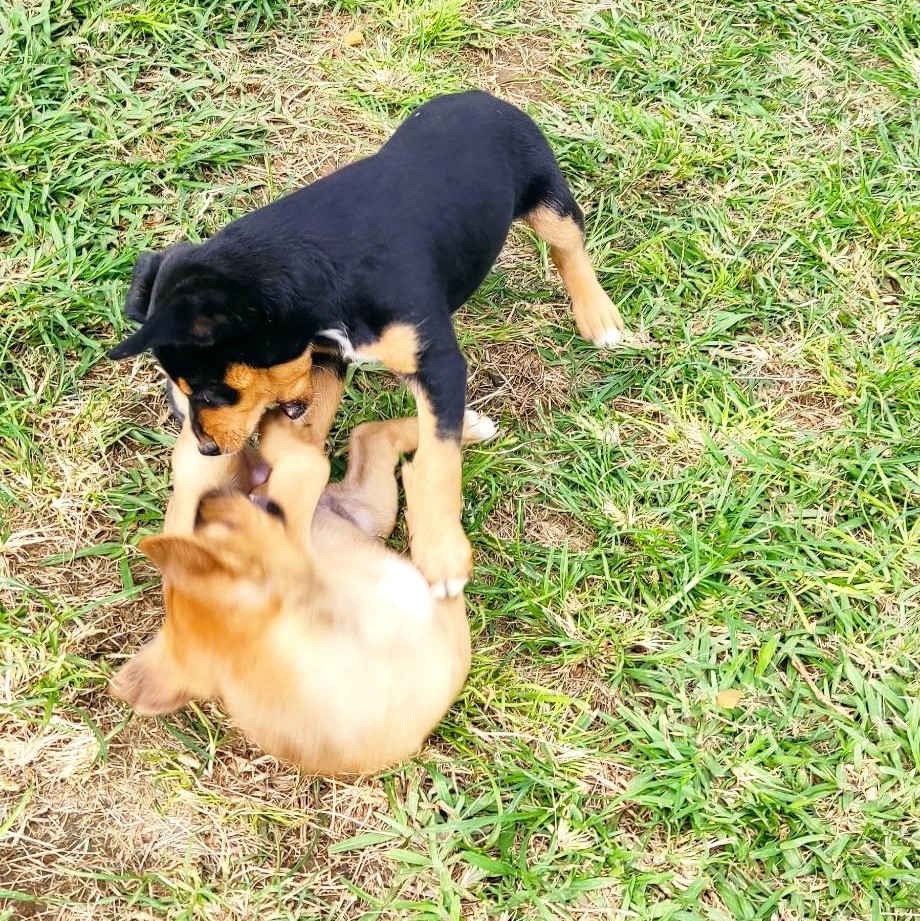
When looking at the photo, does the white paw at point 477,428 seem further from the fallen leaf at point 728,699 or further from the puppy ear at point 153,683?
the puppy ear at point 153,683

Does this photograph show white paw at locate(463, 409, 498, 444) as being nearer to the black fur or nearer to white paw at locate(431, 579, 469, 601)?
the black fur

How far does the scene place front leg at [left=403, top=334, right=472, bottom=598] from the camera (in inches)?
125

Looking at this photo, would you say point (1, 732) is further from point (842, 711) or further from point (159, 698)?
point (842, 711)

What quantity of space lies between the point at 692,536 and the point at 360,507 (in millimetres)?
1361

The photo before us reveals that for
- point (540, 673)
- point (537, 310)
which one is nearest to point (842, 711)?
point (540, 673)

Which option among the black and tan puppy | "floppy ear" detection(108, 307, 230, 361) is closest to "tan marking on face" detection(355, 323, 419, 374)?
the black and tan puppy

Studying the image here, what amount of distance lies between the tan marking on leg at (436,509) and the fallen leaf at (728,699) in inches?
42.3

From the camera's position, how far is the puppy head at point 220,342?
9.30 feet

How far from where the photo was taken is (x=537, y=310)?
4215 mm

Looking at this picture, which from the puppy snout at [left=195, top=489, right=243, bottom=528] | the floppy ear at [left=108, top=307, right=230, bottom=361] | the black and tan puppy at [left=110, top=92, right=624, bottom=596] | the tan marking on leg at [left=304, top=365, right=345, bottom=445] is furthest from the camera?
the tan marking on leg at [left=304, top=365, right=345, bottom=445]

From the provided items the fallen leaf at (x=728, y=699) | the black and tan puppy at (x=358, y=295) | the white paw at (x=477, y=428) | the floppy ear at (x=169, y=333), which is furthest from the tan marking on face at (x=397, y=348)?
the fallen leaf at (x=728, y=699)

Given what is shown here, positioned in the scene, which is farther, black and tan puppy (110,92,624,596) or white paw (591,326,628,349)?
white paw (591,326,628,349)

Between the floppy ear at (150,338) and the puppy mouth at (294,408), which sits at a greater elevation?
the floppy ear at (150,338)

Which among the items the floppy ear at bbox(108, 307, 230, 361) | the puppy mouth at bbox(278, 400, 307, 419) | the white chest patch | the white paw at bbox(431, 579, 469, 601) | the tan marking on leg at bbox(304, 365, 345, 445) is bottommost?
the white paw at bbox(431, 579, 469, 601)
